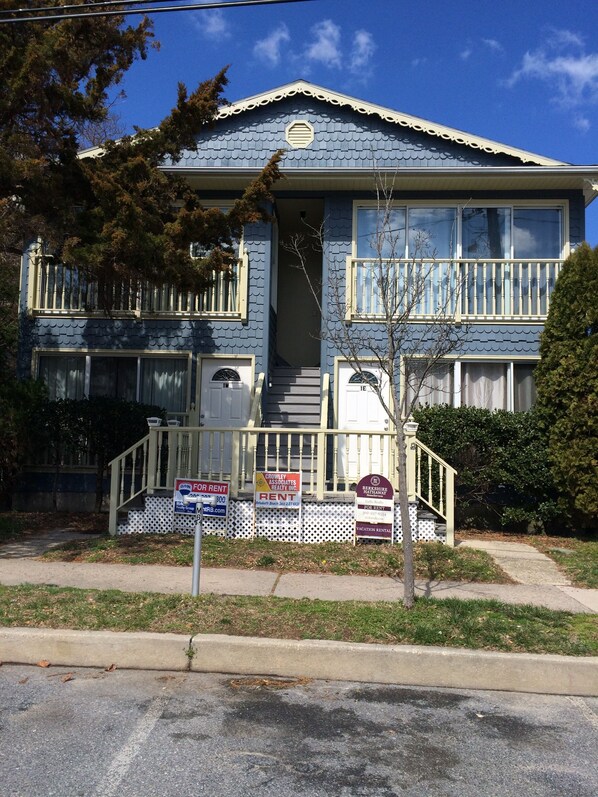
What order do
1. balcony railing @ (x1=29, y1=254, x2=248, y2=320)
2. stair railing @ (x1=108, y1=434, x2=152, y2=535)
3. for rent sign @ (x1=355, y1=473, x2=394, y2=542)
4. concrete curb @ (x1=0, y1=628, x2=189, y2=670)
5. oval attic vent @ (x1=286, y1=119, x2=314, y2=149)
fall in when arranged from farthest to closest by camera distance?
oval attic vent @ (x1=286, y1=119, x2=314, y2=149) < balcony railing @ (x1=29, y1=254, x2=248, y2=320) < stair railing @ (x1=108, y1=434, x2=152, y2=535) < for rent sign @ (x1=355, y1=473, x2=394, y2=542) < concrete curb @ (x1=0, y1=628, x2=189, y2=670)

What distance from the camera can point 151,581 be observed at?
7266 mm

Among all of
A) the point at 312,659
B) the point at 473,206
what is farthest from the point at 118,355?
the point at 312,659

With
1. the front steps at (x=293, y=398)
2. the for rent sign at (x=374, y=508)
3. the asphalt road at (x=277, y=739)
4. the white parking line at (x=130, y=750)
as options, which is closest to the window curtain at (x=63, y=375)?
the front steps at (x=293, y=398)

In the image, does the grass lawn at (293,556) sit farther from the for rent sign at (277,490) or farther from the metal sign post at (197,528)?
the metal sign post at (197,528)

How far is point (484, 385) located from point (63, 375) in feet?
26.1

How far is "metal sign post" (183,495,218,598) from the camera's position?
245 inches

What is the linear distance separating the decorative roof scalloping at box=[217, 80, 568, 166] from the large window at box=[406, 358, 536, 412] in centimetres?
404

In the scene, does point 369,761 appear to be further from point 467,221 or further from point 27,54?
point 467,221

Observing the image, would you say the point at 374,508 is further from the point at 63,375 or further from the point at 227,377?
the point at 63,375

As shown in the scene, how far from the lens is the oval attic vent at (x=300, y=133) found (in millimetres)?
13852

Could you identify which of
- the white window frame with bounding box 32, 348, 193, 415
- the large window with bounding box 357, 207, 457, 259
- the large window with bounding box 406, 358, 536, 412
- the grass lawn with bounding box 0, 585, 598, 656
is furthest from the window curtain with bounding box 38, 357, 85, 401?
the grass lawn with bounding box 0, 585, 598, 656

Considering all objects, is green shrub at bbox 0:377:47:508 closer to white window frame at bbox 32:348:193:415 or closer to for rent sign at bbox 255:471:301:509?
white window frame at bbox 32:348:193:415

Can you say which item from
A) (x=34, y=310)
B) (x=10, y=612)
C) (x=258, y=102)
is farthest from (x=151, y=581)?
(x=258, y=102)

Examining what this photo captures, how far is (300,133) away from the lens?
1388cm
